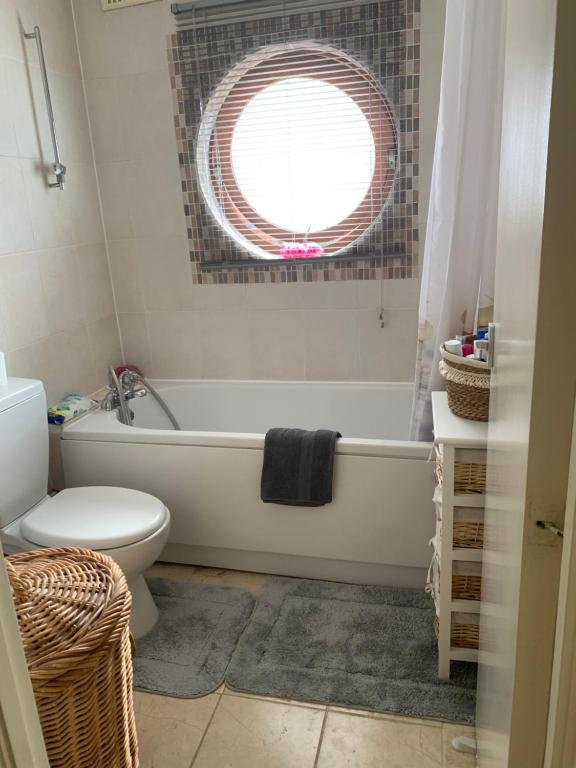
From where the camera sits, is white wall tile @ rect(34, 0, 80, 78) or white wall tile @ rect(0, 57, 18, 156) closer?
white wall tile @ rect(0, 57, 18, 156)

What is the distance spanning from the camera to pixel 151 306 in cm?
299

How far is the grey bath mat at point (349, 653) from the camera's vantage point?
175cm

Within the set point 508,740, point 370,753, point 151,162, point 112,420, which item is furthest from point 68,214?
point 508,740

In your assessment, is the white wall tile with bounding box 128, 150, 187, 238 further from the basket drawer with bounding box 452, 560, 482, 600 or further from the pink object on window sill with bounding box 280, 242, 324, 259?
the basket drawer with bounding box 452, 560, 482, 600

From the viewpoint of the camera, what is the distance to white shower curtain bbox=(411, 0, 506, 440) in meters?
1.71

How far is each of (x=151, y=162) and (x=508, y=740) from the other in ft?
8.60

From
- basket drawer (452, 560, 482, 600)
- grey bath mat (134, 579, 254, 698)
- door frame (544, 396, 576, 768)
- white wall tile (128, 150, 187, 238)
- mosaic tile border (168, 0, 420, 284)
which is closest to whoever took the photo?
door frame (544, 396, 576, 768)

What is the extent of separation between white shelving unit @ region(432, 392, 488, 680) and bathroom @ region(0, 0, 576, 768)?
0.01 m

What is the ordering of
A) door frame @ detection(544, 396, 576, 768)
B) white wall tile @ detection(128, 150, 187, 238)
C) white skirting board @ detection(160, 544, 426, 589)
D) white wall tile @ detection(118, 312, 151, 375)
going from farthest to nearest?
white wall tile @ detection(118, 312, 151, 375)
white wall tile @ detection(128, 150, 187, 238)
white skirting board @ detection(160, 544, 426, 589)
door frame @ detection(544, 396, 576, 768)

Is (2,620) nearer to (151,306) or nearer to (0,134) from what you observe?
(0,134)

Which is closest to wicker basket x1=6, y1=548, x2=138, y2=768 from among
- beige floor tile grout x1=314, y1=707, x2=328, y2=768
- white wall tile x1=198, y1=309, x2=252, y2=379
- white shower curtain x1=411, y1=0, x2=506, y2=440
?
beige floor tile grout x1=314, y1=707, x2=328, y2=768

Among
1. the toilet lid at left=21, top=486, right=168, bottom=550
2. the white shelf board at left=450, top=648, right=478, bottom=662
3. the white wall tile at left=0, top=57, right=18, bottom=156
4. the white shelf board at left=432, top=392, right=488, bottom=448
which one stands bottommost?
the white shelf board at left=450, top=648, right=478, bottom=662

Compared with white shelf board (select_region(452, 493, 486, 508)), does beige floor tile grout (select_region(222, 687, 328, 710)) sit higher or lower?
lower

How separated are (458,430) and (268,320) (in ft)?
4.65
